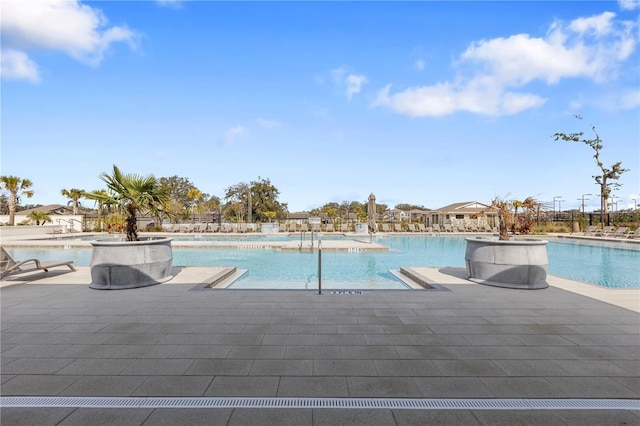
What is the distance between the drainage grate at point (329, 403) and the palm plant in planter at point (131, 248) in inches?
138

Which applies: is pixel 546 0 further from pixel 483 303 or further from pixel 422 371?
pixel 422 371

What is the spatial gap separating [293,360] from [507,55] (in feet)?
40.7

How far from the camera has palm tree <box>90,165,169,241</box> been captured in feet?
19.2

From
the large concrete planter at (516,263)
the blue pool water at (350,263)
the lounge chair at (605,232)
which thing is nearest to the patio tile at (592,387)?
the large concrete planter at (516,263)

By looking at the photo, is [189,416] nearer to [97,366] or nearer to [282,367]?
[282,367]

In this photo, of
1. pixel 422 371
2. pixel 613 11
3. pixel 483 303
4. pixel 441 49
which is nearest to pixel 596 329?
pixel 483 303

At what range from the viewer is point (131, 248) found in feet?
18.0

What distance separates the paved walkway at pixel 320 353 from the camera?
202 cm

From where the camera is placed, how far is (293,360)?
2736mm

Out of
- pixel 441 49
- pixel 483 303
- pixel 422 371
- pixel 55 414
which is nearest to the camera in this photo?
pixel 55 414

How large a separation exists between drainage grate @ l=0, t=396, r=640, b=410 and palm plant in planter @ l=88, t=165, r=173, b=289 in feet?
11.5

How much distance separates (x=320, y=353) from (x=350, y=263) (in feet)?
24.5

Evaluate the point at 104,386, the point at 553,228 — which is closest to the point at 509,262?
the point at 104,386

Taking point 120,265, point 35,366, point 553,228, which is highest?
point 553,228
